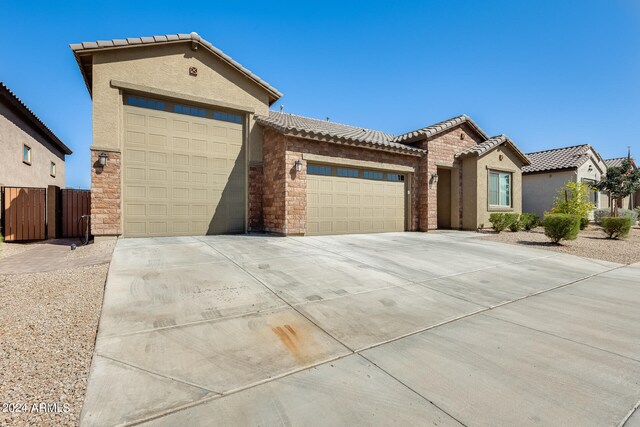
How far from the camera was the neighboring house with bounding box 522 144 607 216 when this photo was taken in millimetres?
17562

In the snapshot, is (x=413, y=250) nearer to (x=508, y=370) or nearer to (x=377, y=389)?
(x=508, y=370)

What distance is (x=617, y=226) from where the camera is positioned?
36.4ft

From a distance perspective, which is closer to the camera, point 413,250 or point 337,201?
point 413,250

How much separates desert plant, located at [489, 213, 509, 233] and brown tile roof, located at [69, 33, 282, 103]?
11.0 m

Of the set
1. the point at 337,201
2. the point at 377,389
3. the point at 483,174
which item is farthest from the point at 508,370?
the point at 483,174

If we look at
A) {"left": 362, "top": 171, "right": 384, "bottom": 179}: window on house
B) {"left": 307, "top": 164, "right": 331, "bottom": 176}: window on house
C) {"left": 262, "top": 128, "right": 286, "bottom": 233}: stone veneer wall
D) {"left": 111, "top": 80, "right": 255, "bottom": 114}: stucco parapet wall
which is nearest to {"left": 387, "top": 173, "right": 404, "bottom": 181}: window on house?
{"left": 362, "top": 171, "right": 384, "bottom": 179}: window on house

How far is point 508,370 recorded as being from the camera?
246cm

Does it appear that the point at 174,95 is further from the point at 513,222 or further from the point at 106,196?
the point at 513,222

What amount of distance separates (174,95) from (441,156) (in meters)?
11.7

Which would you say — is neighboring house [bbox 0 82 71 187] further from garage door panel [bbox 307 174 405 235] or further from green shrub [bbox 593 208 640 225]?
green shrub [bbox 593 208 640 225]

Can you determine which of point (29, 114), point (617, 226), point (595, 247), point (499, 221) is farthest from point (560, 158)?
point (29, 114)

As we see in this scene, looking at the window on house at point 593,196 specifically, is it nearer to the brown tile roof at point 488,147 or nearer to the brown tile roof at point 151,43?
the brown tile roof at point 488,147

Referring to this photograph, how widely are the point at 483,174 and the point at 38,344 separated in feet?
51.3

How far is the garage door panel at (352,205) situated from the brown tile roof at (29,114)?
12.2m
